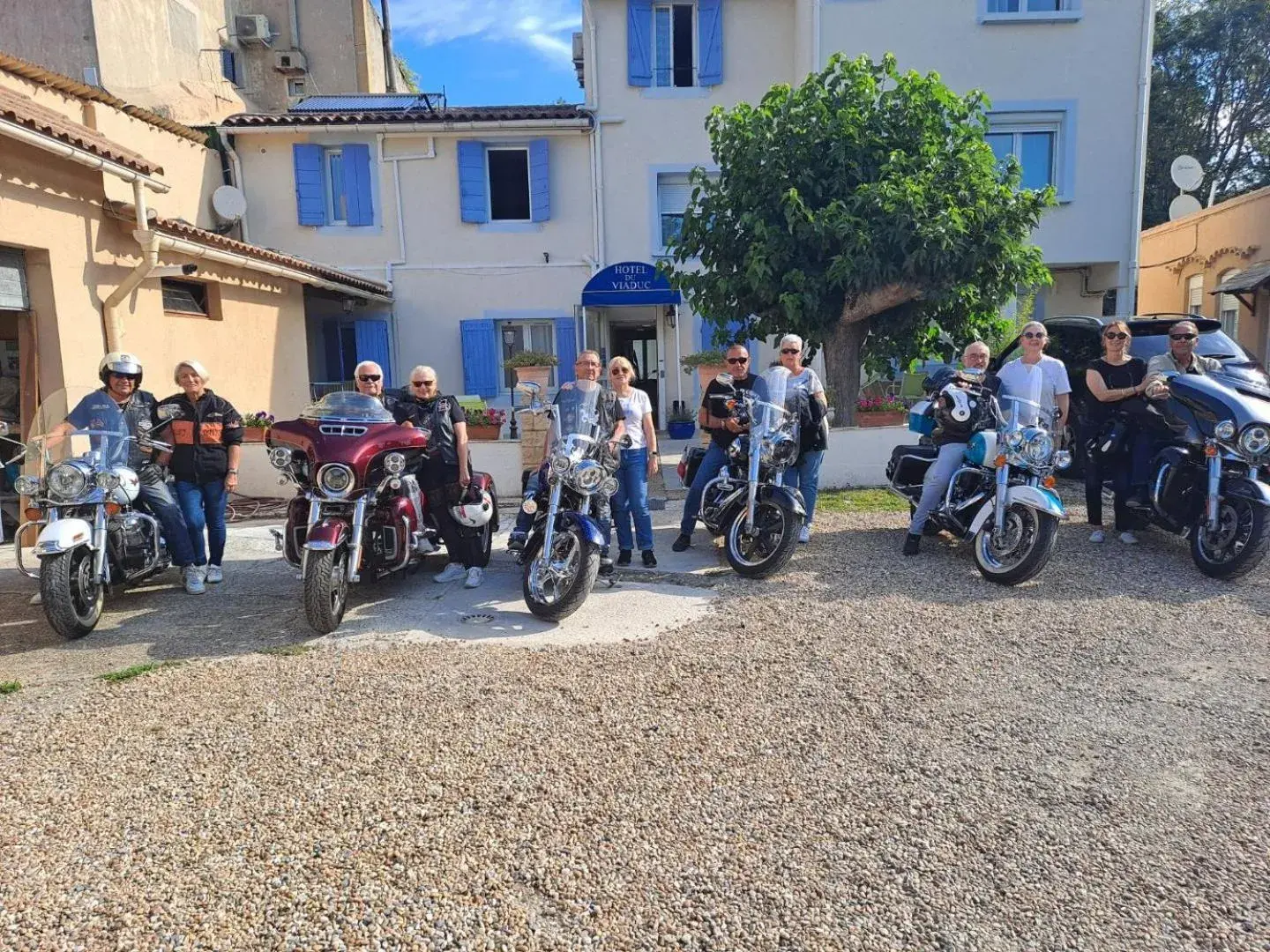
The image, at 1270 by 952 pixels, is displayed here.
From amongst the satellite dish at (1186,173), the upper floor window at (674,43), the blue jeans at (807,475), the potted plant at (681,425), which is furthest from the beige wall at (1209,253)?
the blue jeans at (807,475)

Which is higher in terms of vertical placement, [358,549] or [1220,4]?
[1220,4]

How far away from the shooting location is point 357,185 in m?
13.7

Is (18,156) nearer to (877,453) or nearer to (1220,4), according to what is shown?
(877,453)

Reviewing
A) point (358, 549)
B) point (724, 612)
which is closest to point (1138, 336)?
point (724, 612)

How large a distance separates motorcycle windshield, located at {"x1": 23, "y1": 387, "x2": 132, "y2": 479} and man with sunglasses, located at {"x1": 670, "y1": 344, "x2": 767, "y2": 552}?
3.78 m

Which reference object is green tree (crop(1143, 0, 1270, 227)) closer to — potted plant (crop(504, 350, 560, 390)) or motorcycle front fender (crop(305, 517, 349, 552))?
potted plant (crop(504, 350, 560, 390))

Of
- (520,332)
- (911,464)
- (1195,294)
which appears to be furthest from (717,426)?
(1195,294)

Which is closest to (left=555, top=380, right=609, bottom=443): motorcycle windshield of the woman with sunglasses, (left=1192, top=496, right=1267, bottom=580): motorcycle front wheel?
the woman with sunglasses

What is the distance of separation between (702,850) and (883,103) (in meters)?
8.24

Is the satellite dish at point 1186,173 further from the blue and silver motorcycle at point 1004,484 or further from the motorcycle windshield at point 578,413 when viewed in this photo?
the motorcycle windshield at point 578,413

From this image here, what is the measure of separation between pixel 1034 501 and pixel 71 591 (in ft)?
18.1

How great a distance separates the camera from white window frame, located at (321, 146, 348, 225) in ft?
45.1

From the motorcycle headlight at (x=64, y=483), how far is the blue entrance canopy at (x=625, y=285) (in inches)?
319

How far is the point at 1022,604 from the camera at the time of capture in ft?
15.8
